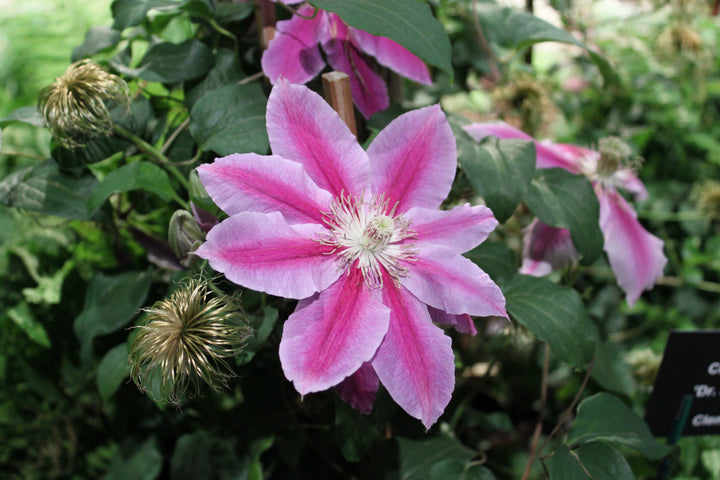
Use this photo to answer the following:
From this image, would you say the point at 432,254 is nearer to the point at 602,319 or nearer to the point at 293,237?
the point at 293,237

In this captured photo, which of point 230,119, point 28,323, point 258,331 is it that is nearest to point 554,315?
point 258,331

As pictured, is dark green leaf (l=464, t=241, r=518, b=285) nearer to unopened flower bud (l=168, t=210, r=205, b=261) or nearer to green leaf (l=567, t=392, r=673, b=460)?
green leaf (l=567, t=392, r=673, b=460)

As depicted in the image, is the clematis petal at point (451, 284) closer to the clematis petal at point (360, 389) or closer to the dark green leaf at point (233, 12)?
the clematis petal at point (360, 389)

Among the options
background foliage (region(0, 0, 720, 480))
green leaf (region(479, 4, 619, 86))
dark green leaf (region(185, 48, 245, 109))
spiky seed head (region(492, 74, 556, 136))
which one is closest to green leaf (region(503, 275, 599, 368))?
background foliage (region(0, 0, 720, 480))

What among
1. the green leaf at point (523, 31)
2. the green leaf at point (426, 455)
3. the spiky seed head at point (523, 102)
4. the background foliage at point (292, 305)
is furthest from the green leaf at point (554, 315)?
the spiky seed head at point (523, 102)

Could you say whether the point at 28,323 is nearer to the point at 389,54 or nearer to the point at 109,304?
the point at 109,304

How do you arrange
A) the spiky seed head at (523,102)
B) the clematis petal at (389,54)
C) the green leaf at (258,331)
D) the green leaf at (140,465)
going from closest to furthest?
the green leaf at (258,331) → the clematis petal at (389,54) → the green leaf at (140,465) → the spiky seed head at (523,102)

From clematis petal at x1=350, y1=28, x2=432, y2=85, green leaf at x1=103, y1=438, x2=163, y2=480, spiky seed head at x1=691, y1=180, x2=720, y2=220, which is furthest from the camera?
spiky seed head at x1=691, y1=180, x2=720, y2=220
